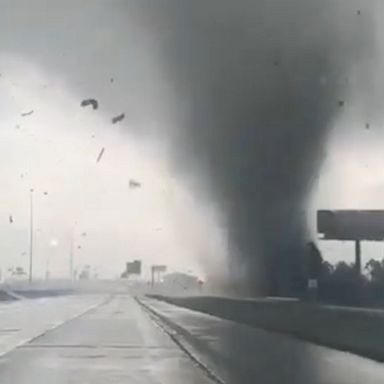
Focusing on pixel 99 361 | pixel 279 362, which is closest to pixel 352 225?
pixel 99 361

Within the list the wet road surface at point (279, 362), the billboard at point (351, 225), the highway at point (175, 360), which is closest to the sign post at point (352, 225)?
the billboard at point (351, 225)

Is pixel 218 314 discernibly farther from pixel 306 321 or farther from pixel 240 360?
pixel 240 360

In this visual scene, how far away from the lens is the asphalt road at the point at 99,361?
21.8 metres

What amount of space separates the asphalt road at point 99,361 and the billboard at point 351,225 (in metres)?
72.0

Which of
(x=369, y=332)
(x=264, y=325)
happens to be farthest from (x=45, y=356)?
(x=264, y=325)

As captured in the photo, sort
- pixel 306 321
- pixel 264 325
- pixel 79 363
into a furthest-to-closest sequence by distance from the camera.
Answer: pixel 264 325
pixel 306 321
pixel 79 363

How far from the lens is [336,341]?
1305 inches

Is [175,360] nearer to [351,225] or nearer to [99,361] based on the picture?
[99,361]

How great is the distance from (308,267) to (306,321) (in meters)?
71.8

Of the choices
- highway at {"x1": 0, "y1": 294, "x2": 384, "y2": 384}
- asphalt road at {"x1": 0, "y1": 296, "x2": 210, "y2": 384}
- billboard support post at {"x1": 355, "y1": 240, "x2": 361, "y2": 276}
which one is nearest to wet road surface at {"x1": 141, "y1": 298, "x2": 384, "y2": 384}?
highway at {"x1": 0, "y1": 294, "x2": 384, "y2": 384}

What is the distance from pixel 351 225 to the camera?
375ft

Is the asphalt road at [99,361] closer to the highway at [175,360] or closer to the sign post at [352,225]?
the highway at [175,360]

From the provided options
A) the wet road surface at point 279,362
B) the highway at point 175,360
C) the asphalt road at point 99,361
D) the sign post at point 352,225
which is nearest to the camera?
the wet road surface at point 279,362

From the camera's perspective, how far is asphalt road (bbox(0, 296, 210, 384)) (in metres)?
21.8
